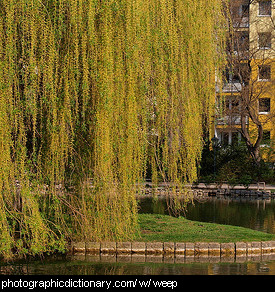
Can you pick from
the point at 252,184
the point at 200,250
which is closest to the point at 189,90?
the point at 200,250

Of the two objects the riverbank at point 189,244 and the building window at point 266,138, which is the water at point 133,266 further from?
the building window at point 266,138

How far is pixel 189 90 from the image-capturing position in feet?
43.7

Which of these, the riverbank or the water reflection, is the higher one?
the riverbank

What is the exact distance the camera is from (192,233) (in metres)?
15.7

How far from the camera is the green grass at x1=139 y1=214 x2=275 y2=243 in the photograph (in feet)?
48.4

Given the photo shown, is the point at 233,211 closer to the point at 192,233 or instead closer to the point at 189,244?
the point at 192,233

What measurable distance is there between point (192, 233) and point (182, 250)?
2.03 meters

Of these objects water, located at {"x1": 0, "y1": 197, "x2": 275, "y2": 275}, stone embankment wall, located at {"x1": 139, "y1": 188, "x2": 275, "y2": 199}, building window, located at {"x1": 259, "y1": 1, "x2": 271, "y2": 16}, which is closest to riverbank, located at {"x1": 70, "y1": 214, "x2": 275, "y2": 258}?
water, located at {"x1": 0, "y1": 197, "x2": 275, "y2": 275}

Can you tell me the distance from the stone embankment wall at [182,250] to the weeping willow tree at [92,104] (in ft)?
0.88

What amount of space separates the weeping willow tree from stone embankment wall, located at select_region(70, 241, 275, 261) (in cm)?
27

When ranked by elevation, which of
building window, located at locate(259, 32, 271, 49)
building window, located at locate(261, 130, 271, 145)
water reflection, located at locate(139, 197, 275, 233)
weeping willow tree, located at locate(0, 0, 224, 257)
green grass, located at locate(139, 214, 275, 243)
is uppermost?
building window, located at locate(259, 32, 271, 49)

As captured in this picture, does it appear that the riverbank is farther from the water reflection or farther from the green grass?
the water reflection
